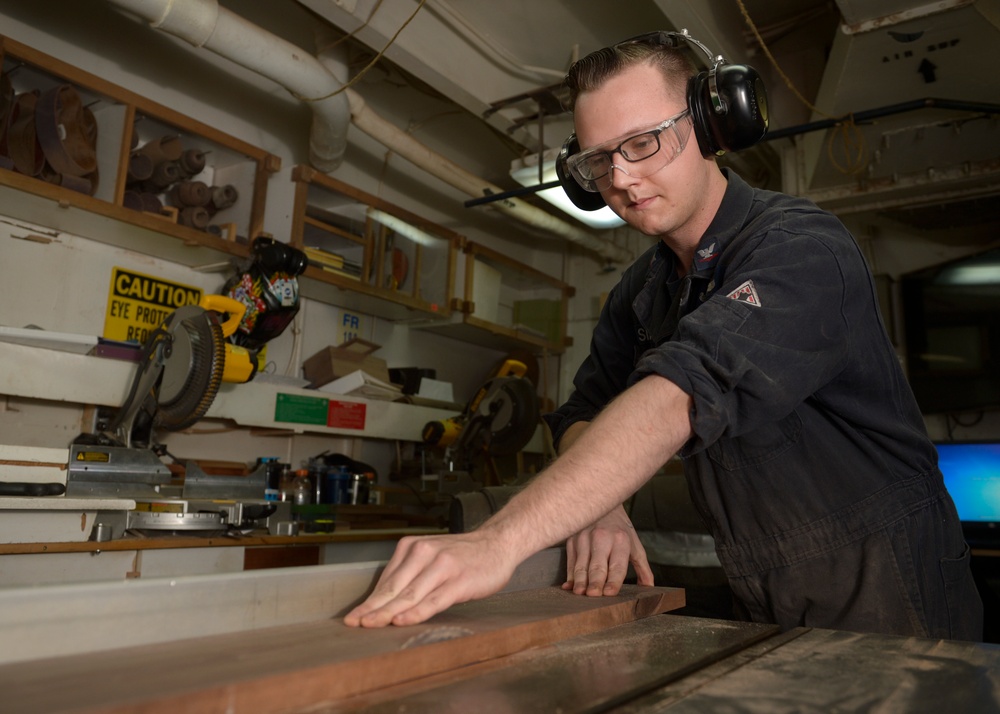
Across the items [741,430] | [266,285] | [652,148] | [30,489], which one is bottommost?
[30,489]

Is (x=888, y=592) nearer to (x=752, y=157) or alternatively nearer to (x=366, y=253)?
(x=366, y=253)

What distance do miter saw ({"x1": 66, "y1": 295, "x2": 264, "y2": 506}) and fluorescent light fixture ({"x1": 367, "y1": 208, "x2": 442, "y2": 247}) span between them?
57.8 inches

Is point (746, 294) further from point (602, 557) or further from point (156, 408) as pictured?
point (156, 408)

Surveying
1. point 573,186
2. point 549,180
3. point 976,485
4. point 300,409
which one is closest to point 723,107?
point 573,186

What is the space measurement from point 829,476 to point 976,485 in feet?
Answer: 9.35

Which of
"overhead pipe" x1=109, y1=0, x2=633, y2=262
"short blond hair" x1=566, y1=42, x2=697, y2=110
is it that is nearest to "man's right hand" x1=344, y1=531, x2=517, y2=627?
"short blond hair" x1=566, y1=42, x2=697, y2=110

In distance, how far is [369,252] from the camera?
3879 mm

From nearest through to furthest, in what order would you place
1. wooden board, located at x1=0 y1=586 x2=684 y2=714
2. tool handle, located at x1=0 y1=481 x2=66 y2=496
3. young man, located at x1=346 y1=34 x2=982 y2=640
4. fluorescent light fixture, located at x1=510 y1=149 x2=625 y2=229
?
wooden board, located at x1=0 y1=586 x2=684 y2=714 → young man, located at x1=346 y1=34 x2=982 y2=640 → tool handle, located at x1=0 y1=481 x2=66 y2=496 → fluorescent light fixture, located at x1=510 y1=149 x2=625 y2=229

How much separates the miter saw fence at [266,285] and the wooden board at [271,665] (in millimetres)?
2451

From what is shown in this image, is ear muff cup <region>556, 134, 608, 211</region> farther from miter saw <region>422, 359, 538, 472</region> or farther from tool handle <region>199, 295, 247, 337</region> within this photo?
miter saw <region>422, 359, 538, 472</region>

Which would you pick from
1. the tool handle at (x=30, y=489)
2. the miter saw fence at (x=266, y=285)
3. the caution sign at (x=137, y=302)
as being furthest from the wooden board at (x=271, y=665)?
the caution sign at (x=137, y=302)

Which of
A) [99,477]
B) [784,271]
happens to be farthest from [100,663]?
[99,477]

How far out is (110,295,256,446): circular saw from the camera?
8.06ft

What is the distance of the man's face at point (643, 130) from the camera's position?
1.22 meters
